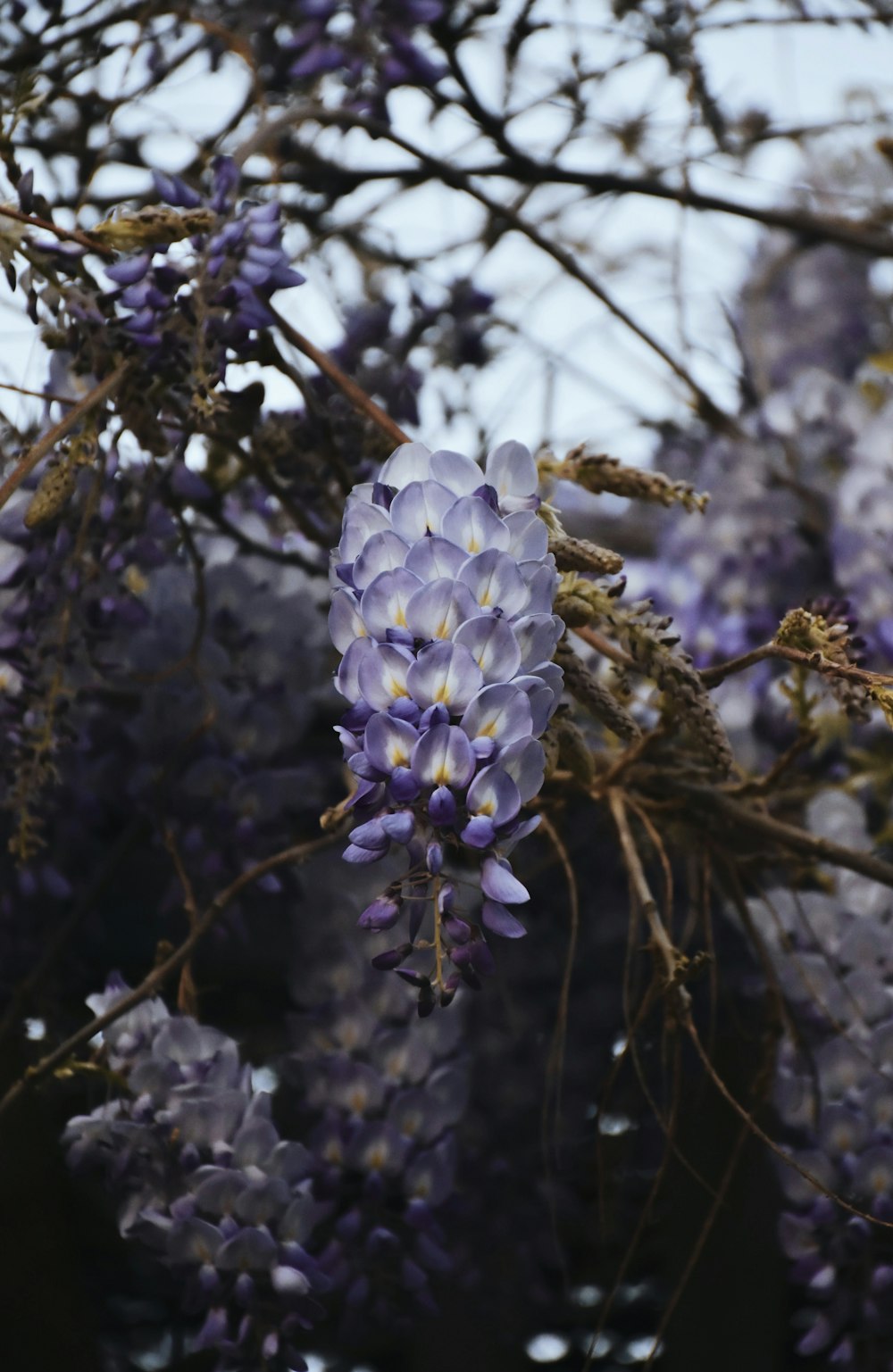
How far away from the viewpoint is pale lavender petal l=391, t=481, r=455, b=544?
309 millimetres

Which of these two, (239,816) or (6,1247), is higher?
(239,816)

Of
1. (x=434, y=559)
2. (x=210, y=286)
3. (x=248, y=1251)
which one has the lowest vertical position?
(x=248, y=1251)

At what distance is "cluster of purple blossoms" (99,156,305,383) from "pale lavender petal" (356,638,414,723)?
5.3 inches

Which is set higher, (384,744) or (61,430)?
(61,430)

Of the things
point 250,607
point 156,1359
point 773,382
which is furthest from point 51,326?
point 773,382

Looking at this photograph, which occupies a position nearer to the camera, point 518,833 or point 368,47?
point 518,833

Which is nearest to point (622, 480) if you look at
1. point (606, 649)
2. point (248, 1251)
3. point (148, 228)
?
point (606, 649)

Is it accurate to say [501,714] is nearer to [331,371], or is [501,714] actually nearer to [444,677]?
[444,677]

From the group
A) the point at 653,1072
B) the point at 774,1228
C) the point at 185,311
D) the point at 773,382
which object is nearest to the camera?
the point at 185,311

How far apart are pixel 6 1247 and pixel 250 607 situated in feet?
0.85

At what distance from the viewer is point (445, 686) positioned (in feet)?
0.94

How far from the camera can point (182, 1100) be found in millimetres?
428

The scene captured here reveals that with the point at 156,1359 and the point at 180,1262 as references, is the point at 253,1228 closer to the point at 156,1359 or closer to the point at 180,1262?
the point at 180,1262

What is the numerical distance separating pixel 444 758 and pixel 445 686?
2cm
